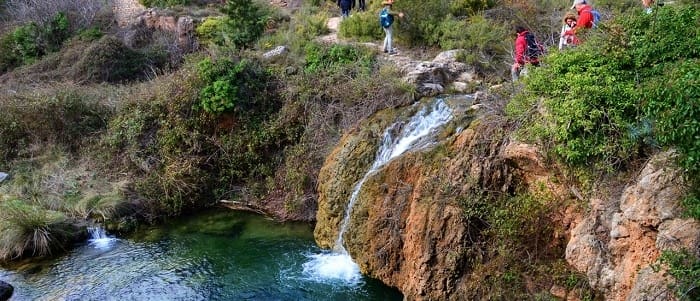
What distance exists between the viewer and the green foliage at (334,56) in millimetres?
14562

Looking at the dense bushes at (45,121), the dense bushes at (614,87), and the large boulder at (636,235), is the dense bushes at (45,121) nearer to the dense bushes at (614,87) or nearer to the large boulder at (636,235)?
the dense bushes at (614,87)

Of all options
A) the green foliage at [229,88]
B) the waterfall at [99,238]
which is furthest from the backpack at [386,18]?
the waterfall at [99,238]

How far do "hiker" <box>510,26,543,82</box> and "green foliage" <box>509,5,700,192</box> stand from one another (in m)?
2.65

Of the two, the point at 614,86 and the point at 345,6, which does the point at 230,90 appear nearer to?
the point at 345,6

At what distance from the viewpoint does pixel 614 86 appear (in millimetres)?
7195

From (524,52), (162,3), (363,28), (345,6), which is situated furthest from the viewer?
(162,3)

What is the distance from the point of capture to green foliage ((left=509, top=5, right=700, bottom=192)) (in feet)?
22.6

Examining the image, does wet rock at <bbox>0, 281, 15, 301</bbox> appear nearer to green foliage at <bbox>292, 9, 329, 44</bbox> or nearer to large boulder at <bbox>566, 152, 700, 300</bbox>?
large boulder at <bbox>566, 152, 700, 300</bbox>

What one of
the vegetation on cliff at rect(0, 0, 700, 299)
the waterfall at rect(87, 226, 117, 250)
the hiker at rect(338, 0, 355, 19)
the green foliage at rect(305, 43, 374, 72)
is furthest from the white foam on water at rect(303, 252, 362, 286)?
the hiker at rect(338, 0, 355, 19)

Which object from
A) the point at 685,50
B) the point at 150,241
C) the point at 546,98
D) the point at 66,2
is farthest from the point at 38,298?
the point at 66,2

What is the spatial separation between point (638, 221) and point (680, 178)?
0.69 meters

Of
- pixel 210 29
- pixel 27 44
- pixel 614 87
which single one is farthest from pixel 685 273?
pixel 27 44

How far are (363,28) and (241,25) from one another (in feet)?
13.1

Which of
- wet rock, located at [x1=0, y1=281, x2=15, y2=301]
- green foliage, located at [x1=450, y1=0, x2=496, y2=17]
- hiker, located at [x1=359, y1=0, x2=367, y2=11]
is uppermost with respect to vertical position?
hiker, located at [x1=359, y1=0, x2=367, y2=11]
